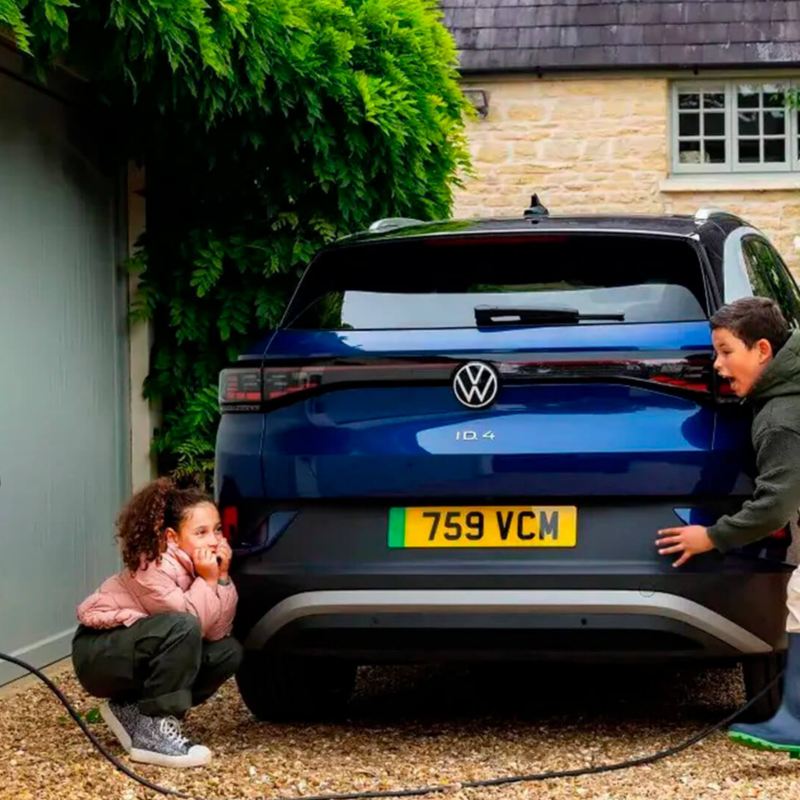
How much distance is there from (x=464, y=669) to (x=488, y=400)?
8.91ft

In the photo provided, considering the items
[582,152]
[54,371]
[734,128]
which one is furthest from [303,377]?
[734,128]

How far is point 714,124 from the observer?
2022 centimetres

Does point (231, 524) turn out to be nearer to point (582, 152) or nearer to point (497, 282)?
point (497, 282)

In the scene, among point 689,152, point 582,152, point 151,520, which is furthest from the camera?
point 689,152

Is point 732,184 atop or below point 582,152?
below

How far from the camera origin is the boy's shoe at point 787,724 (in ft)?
19.1

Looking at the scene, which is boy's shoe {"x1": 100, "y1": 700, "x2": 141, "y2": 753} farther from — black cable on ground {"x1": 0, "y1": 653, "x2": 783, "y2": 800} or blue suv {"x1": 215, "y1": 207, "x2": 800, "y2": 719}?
blue suv {"x1": 215, "y1": 207, "x2": 800, "y2": 719}

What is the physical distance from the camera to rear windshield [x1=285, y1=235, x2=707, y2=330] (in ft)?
19.9

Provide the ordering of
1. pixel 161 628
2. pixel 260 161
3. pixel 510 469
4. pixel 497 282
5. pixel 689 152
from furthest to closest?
1. pixel 689 152
2. pixel 260 161
3. pixel 497 282
4. pixel 161 628
5. pixel 510 469

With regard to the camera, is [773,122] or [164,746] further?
[773,122]

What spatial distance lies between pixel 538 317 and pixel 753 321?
0.69 m

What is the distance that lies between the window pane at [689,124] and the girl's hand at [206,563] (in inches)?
585

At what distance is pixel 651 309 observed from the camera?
600cm

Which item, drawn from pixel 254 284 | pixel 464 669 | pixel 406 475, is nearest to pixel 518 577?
pixel 406 475
